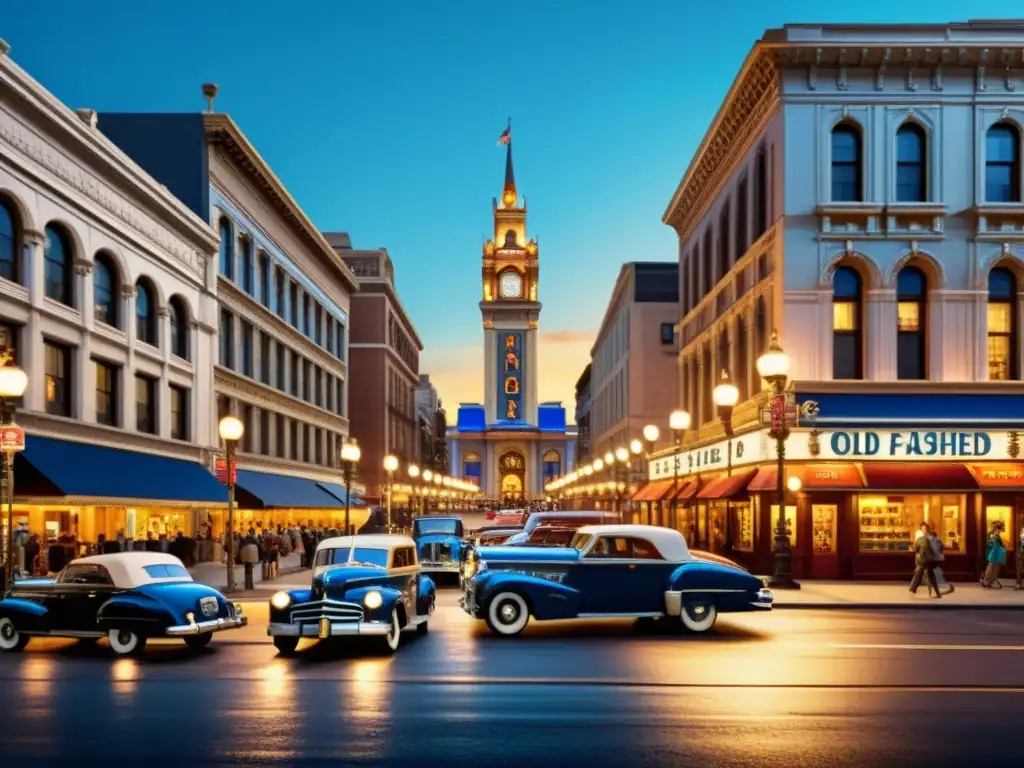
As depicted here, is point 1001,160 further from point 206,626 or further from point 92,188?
point 92,188

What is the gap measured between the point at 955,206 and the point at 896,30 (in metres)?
5.30

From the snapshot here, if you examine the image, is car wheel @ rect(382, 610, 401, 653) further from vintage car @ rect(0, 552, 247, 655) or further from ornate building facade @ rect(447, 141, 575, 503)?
ornate building facade @ rect(447, 141, 575, 503)

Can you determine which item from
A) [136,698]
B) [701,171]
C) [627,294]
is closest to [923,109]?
[701,171]

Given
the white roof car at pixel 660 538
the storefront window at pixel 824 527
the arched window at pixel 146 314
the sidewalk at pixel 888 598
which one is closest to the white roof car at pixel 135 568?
the white roof car at pixel 660 538

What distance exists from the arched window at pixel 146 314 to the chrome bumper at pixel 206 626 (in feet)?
71.4

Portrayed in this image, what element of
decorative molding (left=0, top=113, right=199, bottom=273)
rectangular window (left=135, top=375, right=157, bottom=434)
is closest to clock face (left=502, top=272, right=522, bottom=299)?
decorative molding (left=0, top=113, right=199, bottom=273)

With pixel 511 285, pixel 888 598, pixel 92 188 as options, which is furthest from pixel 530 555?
pixel 511 285

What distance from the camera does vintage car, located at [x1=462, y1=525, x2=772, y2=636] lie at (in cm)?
1873

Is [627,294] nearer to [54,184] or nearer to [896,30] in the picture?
[896,30]

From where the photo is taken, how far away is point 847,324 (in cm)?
3194

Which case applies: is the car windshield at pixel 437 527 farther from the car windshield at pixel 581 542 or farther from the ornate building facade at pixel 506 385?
the ornate building facade at pixel 506 385

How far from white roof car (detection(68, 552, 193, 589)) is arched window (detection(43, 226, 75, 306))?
15.7 metres

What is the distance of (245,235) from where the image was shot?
163 feet

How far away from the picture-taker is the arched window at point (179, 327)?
134 ft
